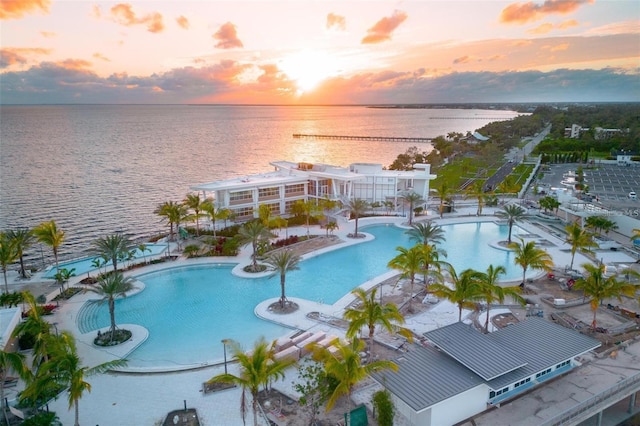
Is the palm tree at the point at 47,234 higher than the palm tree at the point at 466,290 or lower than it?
higher

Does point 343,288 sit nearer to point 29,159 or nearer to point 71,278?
point 71,278

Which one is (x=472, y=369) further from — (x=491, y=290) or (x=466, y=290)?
(x=491, y=290)

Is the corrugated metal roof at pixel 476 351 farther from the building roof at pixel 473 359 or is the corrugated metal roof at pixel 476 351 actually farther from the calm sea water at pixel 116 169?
the calm sea water at pixel 116 169

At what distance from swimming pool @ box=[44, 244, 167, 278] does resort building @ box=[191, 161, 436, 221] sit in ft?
28.4

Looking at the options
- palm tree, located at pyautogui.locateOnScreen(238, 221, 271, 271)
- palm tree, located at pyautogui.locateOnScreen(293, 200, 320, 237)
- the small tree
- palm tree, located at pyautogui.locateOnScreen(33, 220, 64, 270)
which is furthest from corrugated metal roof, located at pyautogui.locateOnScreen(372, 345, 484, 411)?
palm tree, located at pyautogui.locateOnScreen(33, 220, 64, 270)

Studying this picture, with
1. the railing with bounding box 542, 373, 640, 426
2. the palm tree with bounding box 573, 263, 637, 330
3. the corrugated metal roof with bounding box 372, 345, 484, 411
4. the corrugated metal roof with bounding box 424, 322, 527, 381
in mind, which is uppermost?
the palm tree with bounding box 573, 263, 637, 330

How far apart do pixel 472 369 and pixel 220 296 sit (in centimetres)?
1944

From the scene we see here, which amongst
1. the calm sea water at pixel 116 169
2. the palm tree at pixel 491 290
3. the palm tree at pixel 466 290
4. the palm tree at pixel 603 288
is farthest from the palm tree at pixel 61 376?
the calm sea water at pixel 116 169

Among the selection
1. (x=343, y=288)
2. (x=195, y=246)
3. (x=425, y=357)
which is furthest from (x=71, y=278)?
(x=425, y=357)

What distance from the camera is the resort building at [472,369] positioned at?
17.4 meters

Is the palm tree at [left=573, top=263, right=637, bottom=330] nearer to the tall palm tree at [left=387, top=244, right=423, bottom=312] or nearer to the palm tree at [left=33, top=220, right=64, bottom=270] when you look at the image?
the tall palm tree at [left=387, top=244, right=423, bottom=312]

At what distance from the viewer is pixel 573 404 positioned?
59.8 ft

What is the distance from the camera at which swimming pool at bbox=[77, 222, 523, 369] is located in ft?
81.5

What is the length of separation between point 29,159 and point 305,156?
78307 mm
